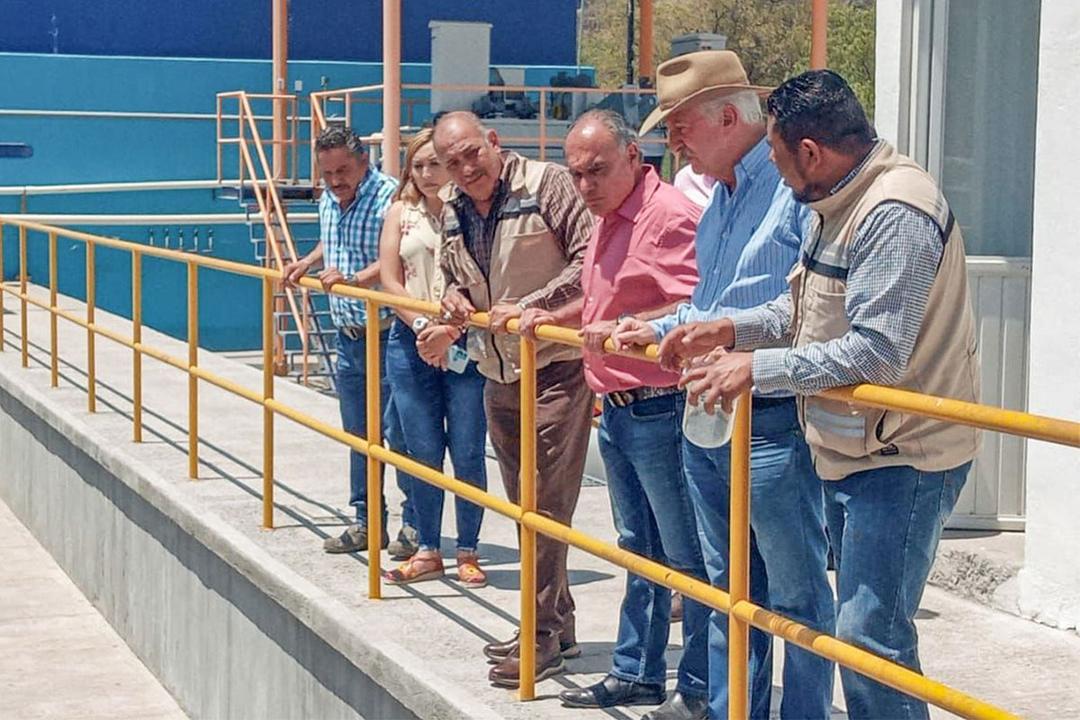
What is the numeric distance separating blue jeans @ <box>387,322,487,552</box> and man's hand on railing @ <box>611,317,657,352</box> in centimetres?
195

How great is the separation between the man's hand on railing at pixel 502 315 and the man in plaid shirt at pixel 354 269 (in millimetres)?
1508

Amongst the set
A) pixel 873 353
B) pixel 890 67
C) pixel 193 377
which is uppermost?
pixel 890 67

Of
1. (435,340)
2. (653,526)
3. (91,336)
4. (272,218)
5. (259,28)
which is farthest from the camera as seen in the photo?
(259,28)

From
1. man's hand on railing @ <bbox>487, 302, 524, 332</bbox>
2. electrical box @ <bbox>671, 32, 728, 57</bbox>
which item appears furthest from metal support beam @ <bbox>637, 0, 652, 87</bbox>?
man's hand on railing @ <bbox>487, 302, 524, 332</bbox>

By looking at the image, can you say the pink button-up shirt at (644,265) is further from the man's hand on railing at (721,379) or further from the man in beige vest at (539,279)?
the man's hand on railing at (721,379)

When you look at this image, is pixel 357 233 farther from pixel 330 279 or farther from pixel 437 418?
pixel 437 418

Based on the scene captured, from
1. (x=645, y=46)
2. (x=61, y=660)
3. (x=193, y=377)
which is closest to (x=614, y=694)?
(x=193, y=377)

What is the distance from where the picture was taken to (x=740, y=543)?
3.58 meters

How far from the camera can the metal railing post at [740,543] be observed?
3.55 m

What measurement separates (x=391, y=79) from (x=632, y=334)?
8132 mm

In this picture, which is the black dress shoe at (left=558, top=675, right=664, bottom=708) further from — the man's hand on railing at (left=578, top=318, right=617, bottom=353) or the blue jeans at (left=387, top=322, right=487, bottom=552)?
the blue jeans at (left=387, top=322, right=487, bottom=552)

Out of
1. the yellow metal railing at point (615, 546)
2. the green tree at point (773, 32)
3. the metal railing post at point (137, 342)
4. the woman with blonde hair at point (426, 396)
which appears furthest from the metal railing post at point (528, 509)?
the green tree at point (773, 32)

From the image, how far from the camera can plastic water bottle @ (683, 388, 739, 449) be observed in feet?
12.3

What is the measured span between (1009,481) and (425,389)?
87.4 inches
